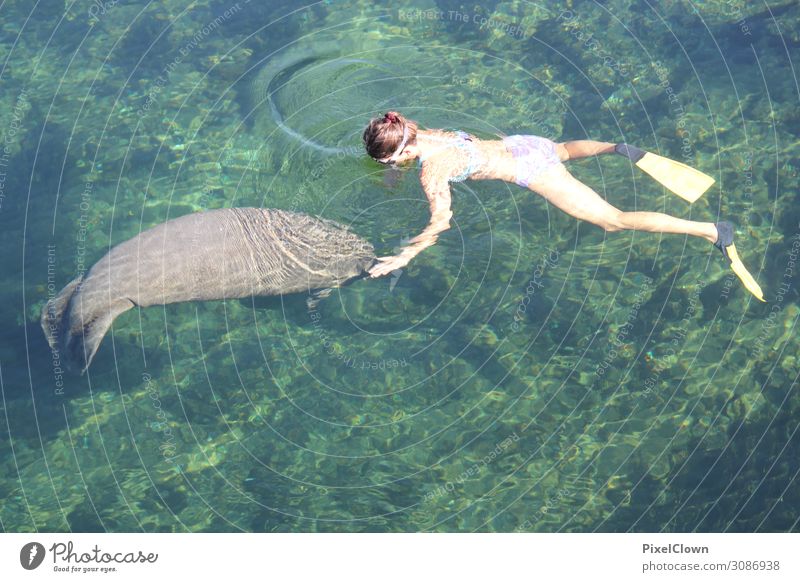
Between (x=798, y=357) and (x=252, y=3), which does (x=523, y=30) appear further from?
(x=798, y=357)

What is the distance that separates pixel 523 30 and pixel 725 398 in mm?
6002

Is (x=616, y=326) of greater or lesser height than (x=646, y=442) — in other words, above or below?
above

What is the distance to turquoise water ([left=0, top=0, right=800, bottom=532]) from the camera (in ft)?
27.1

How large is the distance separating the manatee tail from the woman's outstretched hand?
267 cm

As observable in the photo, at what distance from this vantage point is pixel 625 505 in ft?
26.3

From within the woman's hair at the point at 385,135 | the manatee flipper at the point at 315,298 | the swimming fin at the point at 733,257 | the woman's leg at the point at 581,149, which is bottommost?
the swimming fin at the point at 733,257

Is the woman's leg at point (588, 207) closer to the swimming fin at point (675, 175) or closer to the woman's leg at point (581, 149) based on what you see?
the woman's leg at point (581, 149)

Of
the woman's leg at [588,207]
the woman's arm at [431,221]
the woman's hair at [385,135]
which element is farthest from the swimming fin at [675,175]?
the woman's hair at [385,135]

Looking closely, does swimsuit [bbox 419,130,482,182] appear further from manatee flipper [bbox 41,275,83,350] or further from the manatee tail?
manatee flipper [bbox 41,275,83,350]

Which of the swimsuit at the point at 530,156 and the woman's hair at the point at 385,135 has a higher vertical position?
the woman's hair at the point at 385,135

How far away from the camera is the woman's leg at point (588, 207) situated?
9289mm

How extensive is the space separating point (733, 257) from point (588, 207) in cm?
163

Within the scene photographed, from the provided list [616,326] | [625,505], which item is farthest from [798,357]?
[625,505]

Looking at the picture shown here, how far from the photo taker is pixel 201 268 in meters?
9.02
